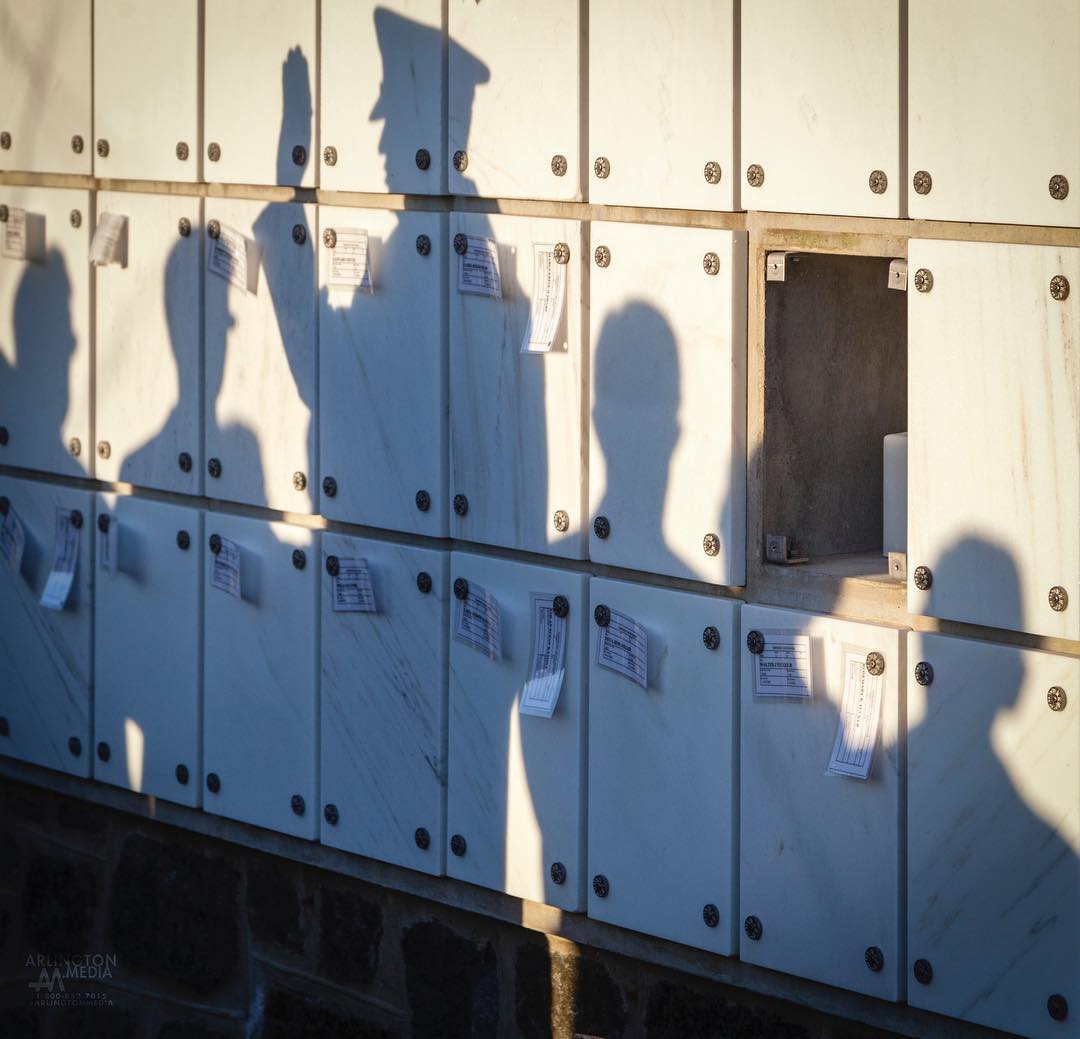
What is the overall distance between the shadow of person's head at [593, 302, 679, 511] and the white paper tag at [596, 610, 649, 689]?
8.6 inches

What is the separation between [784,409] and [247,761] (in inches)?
60.3

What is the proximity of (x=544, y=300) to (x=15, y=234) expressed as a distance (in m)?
1.61

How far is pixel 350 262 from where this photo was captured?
3.69 metres

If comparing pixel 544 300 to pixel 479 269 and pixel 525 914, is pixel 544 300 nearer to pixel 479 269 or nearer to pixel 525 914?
pixel 479 269

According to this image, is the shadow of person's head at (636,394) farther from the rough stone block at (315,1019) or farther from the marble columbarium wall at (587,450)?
the rough stone block at (315,1019)

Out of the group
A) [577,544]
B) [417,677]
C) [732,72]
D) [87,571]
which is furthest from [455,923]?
[732,72]

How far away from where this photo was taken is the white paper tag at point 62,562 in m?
4.38

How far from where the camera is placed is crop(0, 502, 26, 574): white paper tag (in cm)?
450

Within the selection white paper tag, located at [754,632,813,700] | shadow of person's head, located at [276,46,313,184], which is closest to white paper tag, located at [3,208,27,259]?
shadow of person's head, located at [276,46,313,184]

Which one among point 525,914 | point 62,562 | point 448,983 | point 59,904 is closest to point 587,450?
point 525,914

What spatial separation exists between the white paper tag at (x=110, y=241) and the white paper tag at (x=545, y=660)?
136 centimetres

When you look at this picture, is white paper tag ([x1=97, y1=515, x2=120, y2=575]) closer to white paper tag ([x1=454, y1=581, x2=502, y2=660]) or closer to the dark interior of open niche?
white paper tag ([x1=454, y1=581, x2=502, y2=660])

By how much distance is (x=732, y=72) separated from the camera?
3.01 meters

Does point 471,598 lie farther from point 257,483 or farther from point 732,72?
point 732,72
